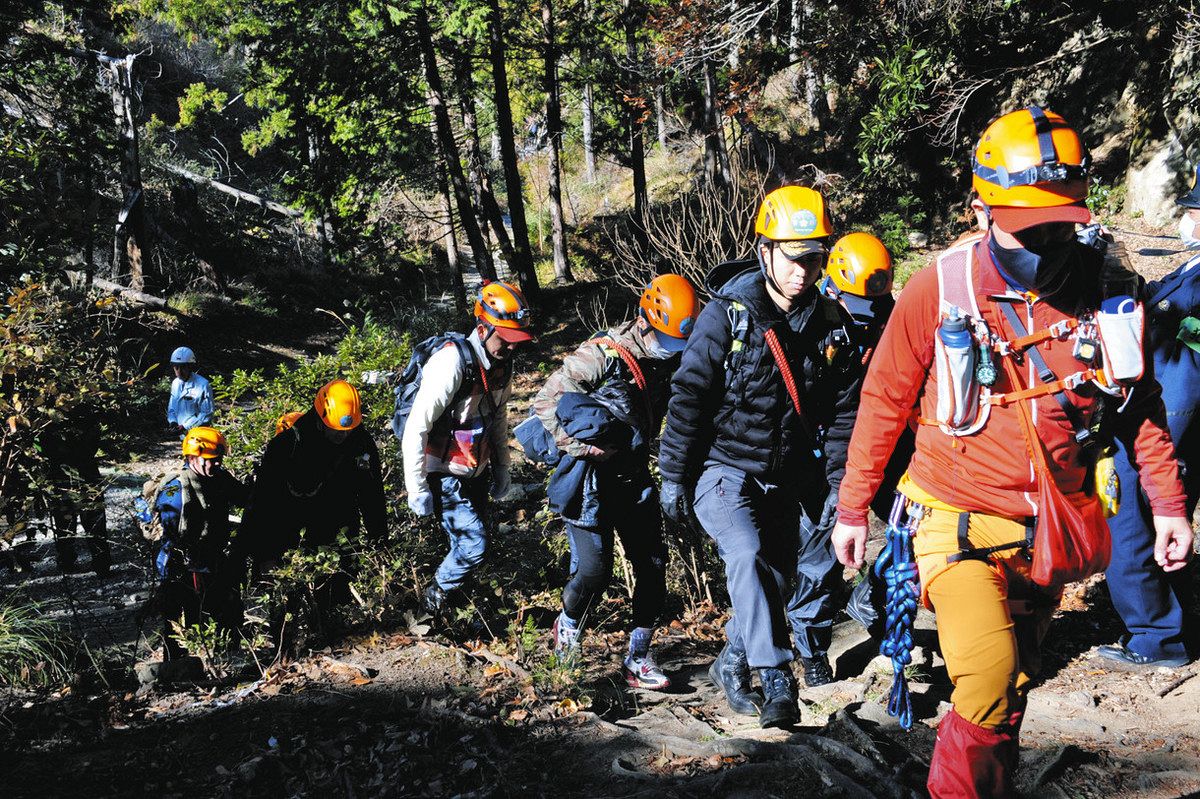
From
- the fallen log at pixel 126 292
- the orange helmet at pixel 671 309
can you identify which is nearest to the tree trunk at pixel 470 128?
the fallen log at pixel 126 292

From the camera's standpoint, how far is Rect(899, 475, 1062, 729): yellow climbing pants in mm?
2719

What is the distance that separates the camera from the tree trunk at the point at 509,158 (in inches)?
713

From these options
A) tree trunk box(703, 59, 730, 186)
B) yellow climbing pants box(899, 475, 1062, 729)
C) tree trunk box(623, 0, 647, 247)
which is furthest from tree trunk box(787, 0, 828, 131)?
yellow climbing pants box(899, 475, 1062, 729)

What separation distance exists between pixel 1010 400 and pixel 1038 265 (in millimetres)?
411

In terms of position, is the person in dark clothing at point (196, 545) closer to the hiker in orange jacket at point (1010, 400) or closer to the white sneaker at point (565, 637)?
the white sneaker at point (565, 637)

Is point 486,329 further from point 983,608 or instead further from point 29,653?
point 983,608

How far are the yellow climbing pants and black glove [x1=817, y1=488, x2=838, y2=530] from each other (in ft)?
5.22

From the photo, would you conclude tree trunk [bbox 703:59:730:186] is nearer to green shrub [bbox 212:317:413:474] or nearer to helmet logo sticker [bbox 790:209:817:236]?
green shrub [bbox 212:317:413:474]

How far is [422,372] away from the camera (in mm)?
5371

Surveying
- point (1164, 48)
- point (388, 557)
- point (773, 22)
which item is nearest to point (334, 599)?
point (388, 557)

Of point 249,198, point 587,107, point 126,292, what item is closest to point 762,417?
point 126,292

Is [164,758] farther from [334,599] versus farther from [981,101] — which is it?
[981,101]

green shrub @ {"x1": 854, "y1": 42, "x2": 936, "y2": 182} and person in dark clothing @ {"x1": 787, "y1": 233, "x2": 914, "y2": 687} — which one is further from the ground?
green shrub @ {"x1": 854, "y1": 42, "x2": 936, "y2": 182}

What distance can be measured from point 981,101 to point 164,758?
700 inches
